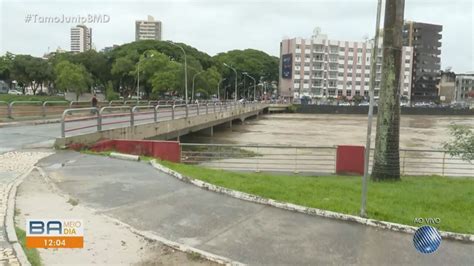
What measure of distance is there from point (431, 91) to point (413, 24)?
2177 cm

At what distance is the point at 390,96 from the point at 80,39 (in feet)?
265

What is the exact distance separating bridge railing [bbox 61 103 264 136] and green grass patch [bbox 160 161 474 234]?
19.6 feet

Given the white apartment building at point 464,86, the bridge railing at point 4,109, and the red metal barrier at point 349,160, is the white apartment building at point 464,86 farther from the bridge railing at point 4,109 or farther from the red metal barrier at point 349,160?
the bridge railing at point 4,109

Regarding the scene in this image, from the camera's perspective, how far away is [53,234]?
18.9 ft

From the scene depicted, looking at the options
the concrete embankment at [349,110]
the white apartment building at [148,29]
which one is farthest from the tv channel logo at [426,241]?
the concrete embankment at [349,110]

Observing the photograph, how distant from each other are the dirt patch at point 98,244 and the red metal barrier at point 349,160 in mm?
9451

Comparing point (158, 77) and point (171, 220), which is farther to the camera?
point (158, 77)

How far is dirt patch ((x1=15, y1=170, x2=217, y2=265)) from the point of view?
5227mm

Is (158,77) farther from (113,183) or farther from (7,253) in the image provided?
(7,253)

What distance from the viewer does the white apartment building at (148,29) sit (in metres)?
86.3

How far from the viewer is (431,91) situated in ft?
455

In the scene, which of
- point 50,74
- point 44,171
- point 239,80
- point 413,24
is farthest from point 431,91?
point 44,171

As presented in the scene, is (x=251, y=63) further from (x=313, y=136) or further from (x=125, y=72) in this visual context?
(x=313, y=136)

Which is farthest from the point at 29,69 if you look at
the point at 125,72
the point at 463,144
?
the point at 463,144
